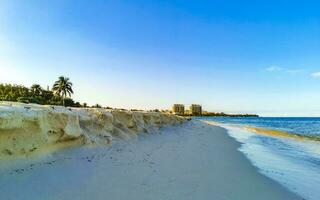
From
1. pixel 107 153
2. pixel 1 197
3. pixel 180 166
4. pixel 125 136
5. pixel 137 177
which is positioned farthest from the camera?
pixel 125 136

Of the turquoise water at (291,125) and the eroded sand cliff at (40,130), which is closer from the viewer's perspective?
the eroded sand cliff at (40,130)

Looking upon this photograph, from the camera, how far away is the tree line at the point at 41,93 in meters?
55.5

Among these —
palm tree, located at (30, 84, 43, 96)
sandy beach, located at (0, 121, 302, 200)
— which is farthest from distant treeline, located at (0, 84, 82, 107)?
sandy beach, located at (0, 121, 302, 200)

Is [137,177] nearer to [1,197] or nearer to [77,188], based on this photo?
[77,188]

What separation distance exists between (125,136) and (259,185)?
26.2 ft

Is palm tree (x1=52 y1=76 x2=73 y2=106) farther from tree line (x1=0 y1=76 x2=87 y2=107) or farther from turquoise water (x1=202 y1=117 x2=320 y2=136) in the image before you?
turquoise water (x1=202 y1=117 x2=320 y2=136)

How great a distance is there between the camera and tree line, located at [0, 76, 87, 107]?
55469 millimetres

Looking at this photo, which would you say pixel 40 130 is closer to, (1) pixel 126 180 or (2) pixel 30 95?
(1) pixel 126 180

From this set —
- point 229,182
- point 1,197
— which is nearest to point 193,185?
point 229,182

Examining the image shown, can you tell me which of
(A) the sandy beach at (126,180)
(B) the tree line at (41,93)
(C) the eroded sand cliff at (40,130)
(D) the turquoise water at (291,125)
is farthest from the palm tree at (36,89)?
(A) the sandy beach at (126,180)

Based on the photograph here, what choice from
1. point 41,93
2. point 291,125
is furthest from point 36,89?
point 291,125

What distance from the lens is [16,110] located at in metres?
7.39

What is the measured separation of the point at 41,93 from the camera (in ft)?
223

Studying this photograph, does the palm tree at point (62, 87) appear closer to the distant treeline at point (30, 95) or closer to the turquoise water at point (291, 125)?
the distant treeline at point (30, 95)
